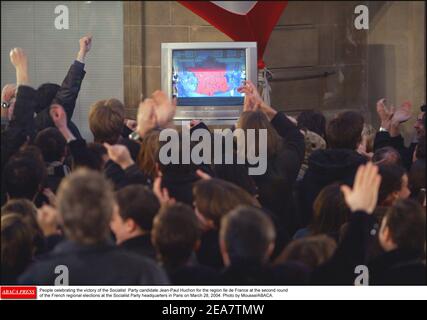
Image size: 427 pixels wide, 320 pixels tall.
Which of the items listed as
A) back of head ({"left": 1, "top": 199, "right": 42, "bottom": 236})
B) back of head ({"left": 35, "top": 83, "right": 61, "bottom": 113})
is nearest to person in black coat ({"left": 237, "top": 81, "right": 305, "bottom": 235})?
back of head ({"left": 35, "top": 83, "right": 61, "bottom": 113})

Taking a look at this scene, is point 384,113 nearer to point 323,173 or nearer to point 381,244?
point 323,173

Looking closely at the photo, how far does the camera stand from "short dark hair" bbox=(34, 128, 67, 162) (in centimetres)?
519

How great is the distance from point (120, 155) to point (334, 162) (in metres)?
0.97

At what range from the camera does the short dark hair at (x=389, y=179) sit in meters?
5.09

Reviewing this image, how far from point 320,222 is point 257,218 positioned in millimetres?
306

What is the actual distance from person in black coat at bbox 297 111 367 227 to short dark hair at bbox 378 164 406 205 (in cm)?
11

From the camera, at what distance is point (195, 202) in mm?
4996

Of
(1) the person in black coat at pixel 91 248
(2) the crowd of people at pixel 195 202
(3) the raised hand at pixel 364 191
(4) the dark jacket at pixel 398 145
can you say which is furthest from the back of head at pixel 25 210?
(4) the dark jacket at pixel 398 145

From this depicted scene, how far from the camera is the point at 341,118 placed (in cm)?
534

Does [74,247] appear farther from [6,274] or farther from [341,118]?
[341,118]

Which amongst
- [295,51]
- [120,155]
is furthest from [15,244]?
[295,51]

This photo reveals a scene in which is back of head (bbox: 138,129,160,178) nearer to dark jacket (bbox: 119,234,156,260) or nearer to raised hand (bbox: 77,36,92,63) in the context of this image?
dark jacket (bbox: 119,234,156,260)

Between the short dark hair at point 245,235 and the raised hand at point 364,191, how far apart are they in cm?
38
